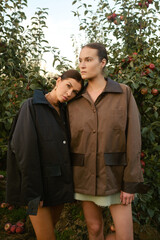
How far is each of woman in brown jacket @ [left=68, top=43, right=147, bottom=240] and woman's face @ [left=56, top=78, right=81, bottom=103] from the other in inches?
2.9

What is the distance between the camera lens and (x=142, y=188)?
5.96ft

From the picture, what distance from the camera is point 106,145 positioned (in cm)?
186

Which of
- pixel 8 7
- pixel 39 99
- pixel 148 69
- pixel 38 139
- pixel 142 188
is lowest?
pixel 142 188

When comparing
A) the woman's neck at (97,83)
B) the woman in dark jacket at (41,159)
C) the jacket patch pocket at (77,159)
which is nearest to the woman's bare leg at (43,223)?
the woman in dark jacket at (41,159)

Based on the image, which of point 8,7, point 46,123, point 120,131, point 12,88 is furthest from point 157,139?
point 8,7

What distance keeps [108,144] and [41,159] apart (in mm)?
481

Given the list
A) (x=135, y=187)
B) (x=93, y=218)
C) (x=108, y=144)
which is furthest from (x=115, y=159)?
(x=93, y=218)

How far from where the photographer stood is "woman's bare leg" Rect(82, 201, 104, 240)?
6.74 feet

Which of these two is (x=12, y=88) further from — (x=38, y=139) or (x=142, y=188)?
(x=142, y=188)

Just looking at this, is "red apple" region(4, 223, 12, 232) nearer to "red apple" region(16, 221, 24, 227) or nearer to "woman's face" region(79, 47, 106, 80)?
"red apple" region(16, 221, 24, 227)

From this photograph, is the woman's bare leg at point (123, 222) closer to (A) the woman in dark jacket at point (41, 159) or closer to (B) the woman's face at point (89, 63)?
(A) the woman in dark jacket at point (41, 159)

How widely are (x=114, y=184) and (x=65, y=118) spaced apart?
0.61 meters

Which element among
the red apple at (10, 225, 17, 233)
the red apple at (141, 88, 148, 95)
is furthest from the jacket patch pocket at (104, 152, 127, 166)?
the red apple at (10, 225, 17, 233)

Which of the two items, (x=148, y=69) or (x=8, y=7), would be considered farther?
(x=8, y=7)
